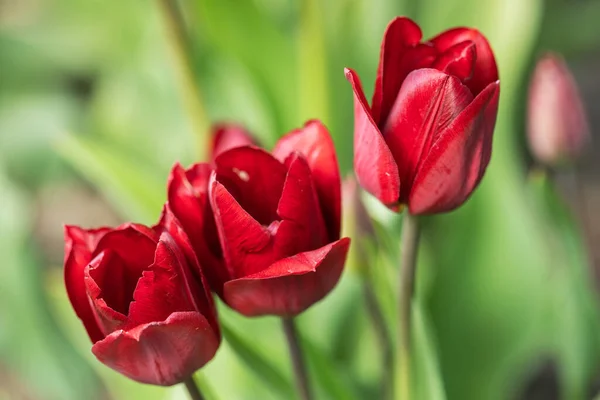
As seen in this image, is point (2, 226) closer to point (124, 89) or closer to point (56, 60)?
point (124, 89)

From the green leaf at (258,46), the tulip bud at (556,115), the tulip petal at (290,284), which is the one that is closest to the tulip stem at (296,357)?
the tulip petal at (290,284)

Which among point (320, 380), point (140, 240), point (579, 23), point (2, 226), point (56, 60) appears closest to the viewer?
point (140, 240)

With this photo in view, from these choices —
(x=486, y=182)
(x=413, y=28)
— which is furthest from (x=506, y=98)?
(x=413, y=28)

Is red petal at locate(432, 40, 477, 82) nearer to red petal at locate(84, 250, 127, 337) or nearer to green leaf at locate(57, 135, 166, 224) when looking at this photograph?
red petal at locate(84, 250, 127, 337)

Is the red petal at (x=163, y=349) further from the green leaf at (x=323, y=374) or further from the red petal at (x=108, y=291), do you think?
the green leaf at (x=323, y=374)

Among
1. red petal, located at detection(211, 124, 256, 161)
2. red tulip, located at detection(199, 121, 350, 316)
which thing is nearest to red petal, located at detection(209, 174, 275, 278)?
red tulip, located at detection(199, 121, 350, 316)

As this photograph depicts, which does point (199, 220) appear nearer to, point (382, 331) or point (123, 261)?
point (123, 261)
